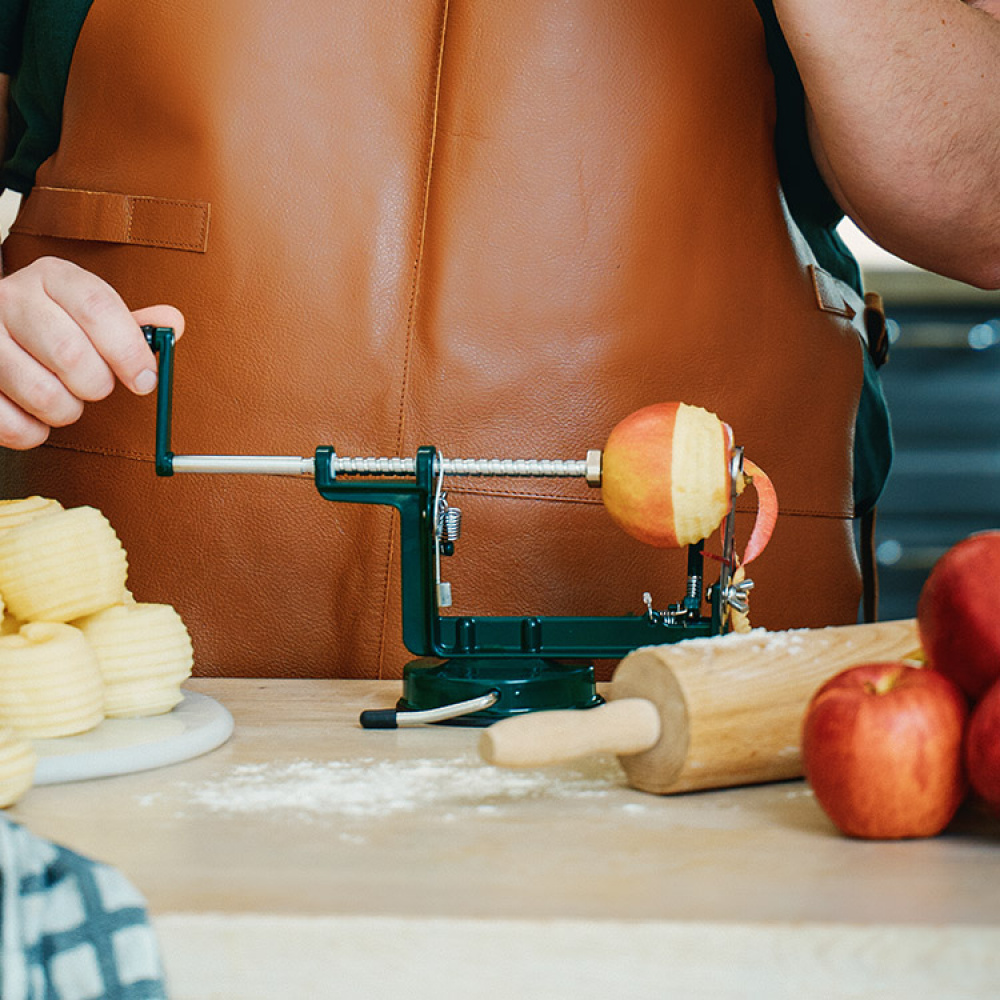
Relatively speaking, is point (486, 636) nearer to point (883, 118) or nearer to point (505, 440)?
point (505, 440)

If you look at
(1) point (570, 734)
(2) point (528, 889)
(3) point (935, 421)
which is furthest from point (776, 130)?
(3) point (935, 421)

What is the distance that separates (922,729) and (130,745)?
1.59 feet

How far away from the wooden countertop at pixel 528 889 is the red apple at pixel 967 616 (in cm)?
9

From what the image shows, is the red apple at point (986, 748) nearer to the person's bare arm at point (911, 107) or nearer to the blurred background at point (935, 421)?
the person's bare arm at point (911, 107)

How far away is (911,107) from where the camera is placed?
1.12 m

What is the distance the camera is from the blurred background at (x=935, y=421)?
3.07 m

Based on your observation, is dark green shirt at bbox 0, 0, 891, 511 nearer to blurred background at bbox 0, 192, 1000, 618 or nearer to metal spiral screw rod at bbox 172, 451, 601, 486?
metal spiral screw rod at bbox 172, 451, 601, 486

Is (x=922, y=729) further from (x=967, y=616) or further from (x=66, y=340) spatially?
(x=66, y=340)

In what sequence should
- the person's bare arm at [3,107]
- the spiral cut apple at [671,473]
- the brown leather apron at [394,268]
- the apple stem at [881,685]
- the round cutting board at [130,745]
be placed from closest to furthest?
1. the apple stem at [881,685]
2. the round cutting board at [130,745]
3. the spiral cut apple at [671,473]
4. the brown leather apron at [394,268]
5. the person's bare arm at [3,107]

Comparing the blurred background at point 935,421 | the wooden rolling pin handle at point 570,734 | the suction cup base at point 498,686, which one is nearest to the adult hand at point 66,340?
the suction cup base at point 498,686

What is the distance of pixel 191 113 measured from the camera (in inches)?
47.6

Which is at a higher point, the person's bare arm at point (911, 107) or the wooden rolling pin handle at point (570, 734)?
the person's bare arm at point (911, 107)

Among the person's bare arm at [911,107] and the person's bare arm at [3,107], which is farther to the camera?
the person's bare arm at [3,107]

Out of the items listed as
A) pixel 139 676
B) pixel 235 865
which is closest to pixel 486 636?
pixel 139 676
